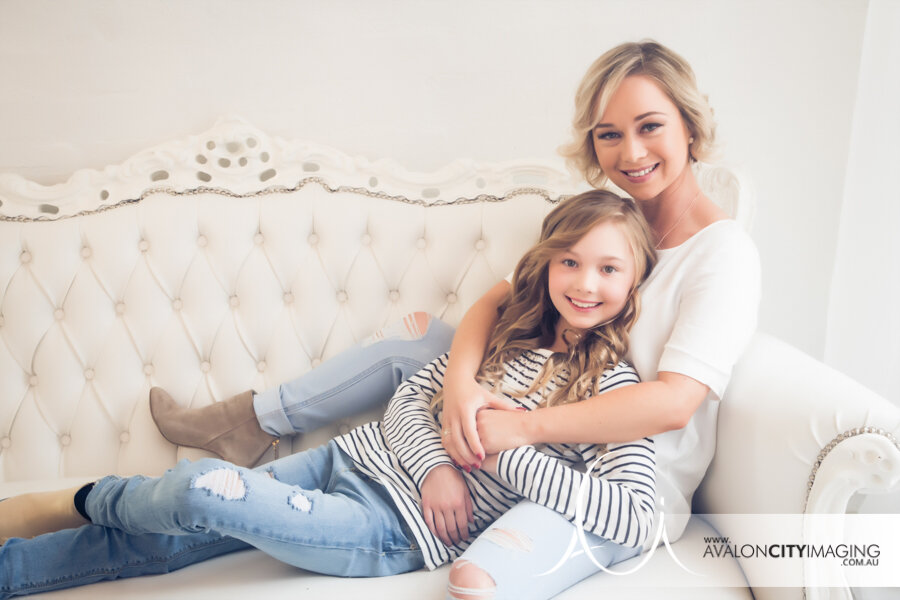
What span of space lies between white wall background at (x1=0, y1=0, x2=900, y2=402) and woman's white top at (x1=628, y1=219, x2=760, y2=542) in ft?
1.99

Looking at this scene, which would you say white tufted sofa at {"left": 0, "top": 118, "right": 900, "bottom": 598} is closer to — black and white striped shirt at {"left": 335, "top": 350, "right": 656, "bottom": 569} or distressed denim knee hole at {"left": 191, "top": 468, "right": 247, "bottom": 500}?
black and white striped shirt at {"left": 335, "top": 350, "right": 656, "bottom": 569}

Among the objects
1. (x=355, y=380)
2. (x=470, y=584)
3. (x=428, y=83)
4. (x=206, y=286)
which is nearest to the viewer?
(x=470, y=584)

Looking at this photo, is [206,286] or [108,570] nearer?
[108,570]

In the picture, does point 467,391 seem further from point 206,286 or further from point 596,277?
point 206,286

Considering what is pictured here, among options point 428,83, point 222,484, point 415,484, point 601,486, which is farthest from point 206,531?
point 428,83

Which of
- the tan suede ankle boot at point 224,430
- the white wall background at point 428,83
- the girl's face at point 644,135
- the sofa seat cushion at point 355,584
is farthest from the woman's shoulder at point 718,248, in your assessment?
the tan suede ankle boot at point 224,430

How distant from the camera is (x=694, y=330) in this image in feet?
2.97

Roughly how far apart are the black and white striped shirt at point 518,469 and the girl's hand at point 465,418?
0.08 ft

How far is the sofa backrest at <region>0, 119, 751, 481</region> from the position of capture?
1341 millimetres

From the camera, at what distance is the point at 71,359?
135cm

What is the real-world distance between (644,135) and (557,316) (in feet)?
1.15

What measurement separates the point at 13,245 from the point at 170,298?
36cm

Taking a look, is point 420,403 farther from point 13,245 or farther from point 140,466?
point 13,245

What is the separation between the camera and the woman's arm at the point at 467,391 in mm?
927
